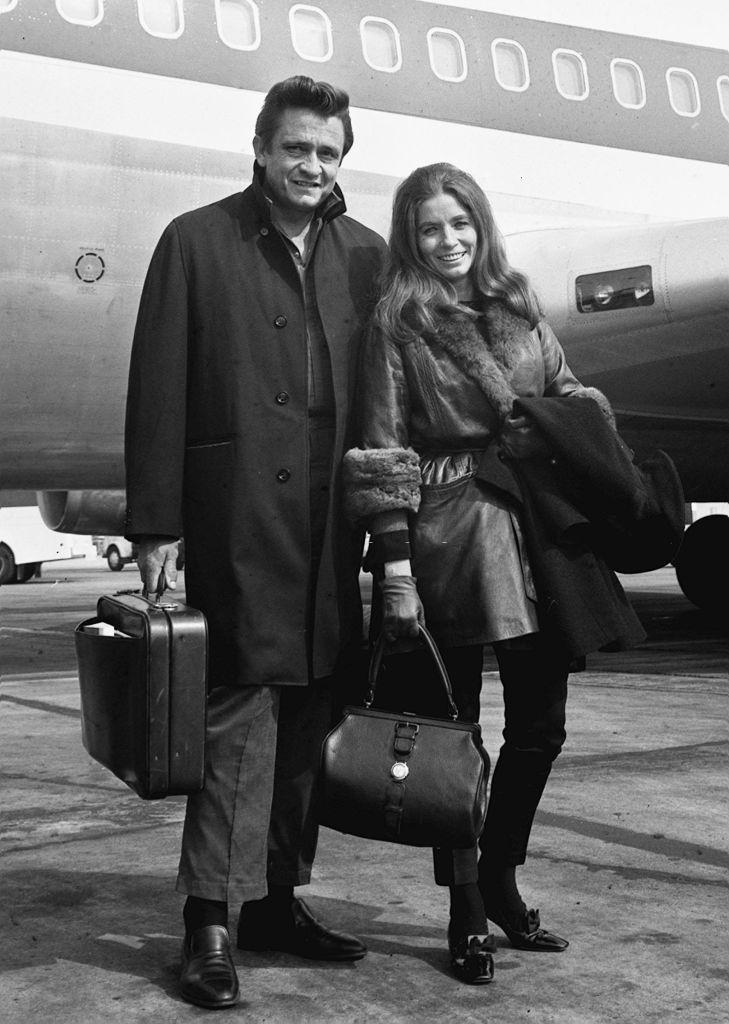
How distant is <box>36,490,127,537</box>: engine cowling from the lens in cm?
1102

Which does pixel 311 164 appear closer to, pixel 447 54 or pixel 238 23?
pixel 238 23

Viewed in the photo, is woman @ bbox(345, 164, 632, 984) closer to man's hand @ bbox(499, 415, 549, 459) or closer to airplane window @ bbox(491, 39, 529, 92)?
man's hand @ bbox(499, 415, 549, 459)

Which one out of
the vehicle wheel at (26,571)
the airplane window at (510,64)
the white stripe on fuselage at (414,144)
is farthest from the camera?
the vehicle wheel at (26,571)

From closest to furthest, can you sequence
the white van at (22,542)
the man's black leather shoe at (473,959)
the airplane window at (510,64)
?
1. the man's black leather shoe at (473,959)
2. the airplane window at (510,64)
3. the white van at (22,542)

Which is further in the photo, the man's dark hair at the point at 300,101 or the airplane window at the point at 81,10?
the airplane window at the point at 81,10

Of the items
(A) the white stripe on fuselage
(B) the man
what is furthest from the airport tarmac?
(A) the white stripe on fuselage

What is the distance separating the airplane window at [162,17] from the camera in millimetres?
6551

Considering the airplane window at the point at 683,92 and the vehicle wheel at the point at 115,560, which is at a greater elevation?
the airplane window at the point at 683,92

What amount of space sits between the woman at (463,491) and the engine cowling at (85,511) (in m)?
8.45

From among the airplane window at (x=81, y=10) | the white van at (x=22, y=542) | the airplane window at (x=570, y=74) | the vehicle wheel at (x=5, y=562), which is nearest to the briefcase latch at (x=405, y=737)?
the airplane window at (x=81, y=10)

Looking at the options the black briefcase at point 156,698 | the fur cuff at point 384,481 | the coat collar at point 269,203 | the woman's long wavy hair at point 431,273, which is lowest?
the black briefcase at point 156,698

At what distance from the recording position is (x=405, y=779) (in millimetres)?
2424

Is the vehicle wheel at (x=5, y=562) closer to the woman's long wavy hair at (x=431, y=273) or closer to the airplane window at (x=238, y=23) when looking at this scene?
the airplane window at (x=238, y=23)

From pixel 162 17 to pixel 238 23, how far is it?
1.44 ft
